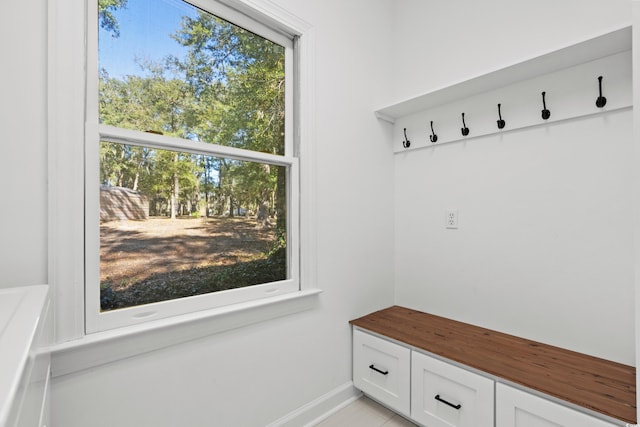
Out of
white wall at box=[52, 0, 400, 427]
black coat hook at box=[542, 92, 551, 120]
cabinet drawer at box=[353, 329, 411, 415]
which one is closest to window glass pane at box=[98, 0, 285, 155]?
white wall at box=[52, 0, 400, 427]

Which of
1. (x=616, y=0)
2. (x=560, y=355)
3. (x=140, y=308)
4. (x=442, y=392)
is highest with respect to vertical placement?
(x=616, y=0)

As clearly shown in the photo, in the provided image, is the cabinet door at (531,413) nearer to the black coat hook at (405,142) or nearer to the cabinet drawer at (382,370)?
the cabinet drawer at (382,370)

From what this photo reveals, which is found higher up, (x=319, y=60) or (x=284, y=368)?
(x=319, y=60)

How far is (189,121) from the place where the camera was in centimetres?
134

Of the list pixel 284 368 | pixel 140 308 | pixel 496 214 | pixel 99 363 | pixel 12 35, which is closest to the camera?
pixel 12 35

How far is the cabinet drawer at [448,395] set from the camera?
1.33 meters

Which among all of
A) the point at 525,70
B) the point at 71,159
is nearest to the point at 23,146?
the point at 71,159

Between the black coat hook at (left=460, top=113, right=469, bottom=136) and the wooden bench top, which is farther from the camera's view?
the black coat hook at (left=460, top=113, right=469, bottom=136)

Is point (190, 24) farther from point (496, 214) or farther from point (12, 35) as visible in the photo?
point (496, 214)

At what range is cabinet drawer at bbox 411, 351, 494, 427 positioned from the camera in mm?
1331

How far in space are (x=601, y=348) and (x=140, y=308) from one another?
201cm

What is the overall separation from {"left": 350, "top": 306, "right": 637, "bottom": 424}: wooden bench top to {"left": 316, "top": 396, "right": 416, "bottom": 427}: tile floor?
47cm

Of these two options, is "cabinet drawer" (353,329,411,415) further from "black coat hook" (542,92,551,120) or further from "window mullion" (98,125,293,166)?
"black coat hook" (542,92,551,120)

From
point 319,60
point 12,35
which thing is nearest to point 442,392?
point 319,60
